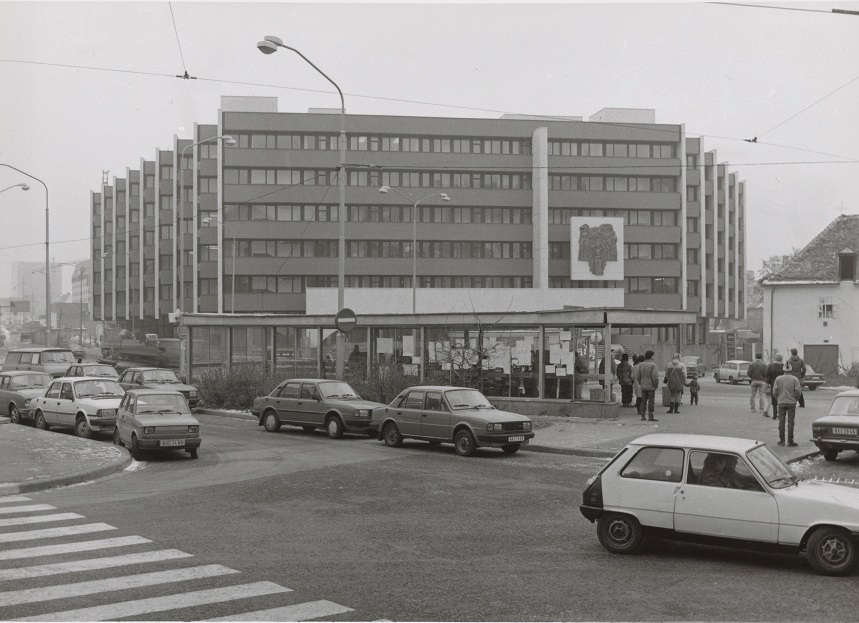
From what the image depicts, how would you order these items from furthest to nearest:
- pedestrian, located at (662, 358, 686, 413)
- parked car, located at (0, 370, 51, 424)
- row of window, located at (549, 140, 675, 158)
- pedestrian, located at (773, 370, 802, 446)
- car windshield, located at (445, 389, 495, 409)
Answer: row of window, located at (549, 140, 675, 158) → pedestrian, located at (662, 358, 686, 413) → parked car, located at (0, 370, 51, 424) → car windshield, located at (445, 389, 495, 409) → pedestrian, located at (773, 370, 802, 446)

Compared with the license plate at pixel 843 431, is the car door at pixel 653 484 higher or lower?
higher

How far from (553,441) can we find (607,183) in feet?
203

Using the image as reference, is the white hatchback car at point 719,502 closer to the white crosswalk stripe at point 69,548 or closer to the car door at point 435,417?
the white crosswalk stripe at point 69,548

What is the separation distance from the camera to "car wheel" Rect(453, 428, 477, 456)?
1833 cm

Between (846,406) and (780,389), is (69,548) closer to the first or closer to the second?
(780,389)

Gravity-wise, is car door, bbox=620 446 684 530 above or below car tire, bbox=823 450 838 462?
above

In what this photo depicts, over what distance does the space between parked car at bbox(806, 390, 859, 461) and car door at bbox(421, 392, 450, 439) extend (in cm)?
767

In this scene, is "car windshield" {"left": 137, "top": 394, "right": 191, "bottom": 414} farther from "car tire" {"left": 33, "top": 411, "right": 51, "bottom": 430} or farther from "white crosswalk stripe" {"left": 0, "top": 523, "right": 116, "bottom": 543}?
"white crosswalk stripe" {"left": 0, "top": 523, "right": 116, "bottom": 543}

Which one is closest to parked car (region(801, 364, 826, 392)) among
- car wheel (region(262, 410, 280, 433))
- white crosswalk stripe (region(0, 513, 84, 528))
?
car wheel (region(262, 410, 280, 433))

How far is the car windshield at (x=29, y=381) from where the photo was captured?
26.3 meters

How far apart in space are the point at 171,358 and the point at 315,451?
36969 millimetres

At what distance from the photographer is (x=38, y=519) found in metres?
11.1

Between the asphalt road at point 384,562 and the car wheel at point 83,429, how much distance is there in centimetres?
722

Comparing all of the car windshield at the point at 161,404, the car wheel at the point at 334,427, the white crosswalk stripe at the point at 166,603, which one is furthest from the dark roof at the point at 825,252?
the white crosswalk stripe at the point at 166,603
